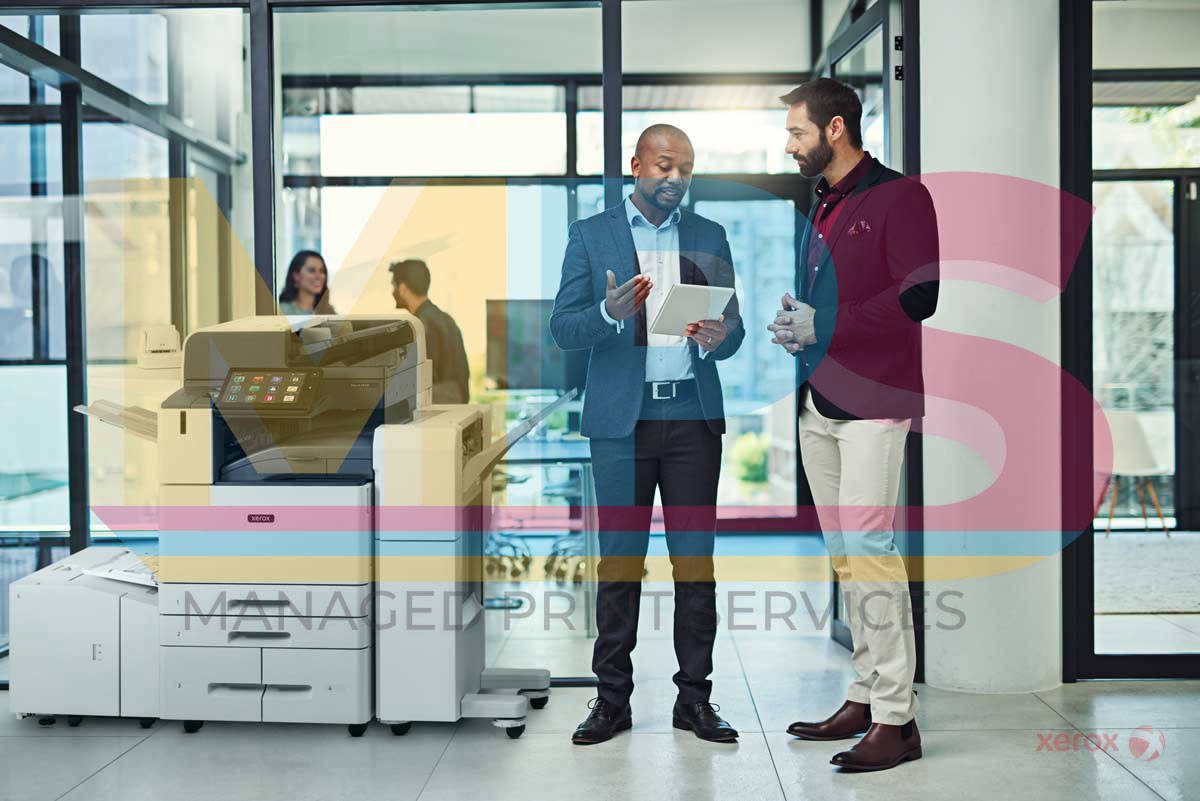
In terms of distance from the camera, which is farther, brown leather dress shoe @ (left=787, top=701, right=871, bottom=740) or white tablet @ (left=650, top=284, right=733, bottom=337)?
brown leather dress shoe @ (left=787, top=701, right=871, bottom=740)

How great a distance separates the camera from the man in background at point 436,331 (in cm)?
439

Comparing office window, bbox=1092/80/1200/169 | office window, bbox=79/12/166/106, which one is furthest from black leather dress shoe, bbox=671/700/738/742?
office window, bbox=79/12/166/106

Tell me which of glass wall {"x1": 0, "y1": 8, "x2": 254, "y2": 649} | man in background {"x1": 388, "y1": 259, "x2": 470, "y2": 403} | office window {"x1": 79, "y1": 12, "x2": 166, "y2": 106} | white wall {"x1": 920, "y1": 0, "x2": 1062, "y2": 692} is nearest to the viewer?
white wall {"x1": 920, "y1": 0, "x2": 1062, "y2": 692}

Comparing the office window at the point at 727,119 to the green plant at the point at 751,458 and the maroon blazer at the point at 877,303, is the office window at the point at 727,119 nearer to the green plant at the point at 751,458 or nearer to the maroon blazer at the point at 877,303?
the green plant at the point at 751,458

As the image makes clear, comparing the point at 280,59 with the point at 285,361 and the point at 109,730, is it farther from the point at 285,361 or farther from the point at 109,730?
the point at 109,730

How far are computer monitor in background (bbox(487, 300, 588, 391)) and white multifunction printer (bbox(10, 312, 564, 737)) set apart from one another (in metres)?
2.16

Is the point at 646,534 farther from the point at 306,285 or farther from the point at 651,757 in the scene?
the point at 306,285

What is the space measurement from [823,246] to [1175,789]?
5.29 feet

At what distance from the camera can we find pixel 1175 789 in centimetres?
262

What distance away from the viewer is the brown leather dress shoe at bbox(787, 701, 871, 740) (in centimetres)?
301

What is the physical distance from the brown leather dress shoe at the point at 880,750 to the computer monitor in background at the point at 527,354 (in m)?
2.71

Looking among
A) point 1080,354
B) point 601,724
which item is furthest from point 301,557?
point 1080,354

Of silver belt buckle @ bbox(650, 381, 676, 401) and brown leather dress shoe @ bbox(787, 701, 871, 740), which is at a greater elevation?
silver belt buckle @ bbox(650, 381, 676, 401)

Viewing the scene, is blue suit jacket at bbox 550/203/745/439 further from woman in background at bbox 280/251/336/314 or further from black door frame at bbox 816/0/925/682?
woman in background at bbox 280/251/336/314
